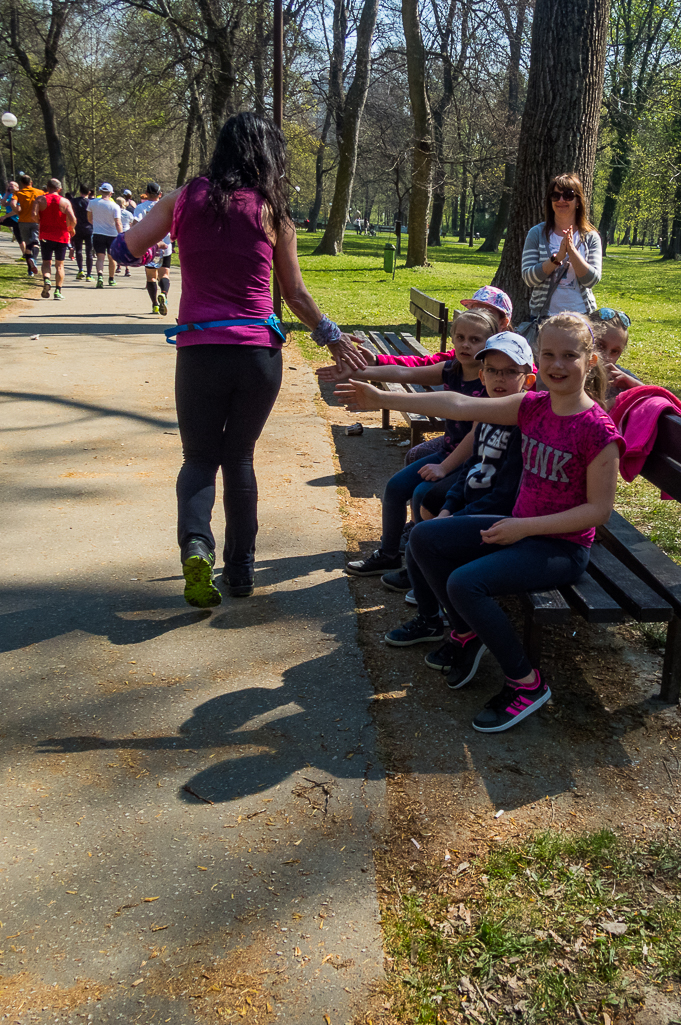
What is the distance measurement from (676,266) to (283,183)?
3737 cm

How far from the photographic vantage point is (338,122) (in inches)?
1220

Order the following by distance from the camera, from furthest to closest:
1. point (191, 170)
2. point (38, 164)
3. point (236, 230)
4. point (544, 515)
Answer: point (38, 164) → point (191, 170) → point (236, 230) → point (544, 515)

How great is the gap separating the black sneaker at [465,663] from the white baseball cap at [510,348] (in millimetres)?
1090

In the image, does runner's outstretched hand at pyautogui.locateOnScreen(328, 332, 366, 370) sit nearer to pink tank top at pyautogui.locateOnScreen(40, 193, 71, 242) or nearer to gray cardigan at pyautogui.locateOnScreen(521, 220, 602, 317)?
gray cardigan at pyautogui.locateOnScreen(521, 220, 602, 317)

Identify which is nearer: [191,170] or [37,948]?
[37,948]

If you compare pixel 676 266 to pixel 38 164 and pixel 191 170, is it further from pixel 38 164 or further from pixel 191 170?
pixel 38 164

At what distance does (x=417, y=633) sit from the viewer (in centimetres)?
355

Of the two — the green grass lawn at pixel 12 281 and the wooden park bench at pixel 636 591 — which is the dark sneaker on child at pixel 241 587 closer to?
the wooden park bench at pixel 636 591

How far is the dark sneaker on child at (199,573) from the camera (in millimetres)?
3506

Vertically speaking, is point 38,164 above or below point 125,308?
above

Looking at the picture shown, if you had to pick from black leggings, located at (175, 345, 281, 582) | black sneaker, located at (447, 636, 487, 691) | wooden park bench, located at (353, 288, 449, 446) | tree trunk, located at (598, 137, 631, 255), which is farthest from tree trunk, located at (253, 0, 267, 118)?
tree trunk, located at (598, 137, 631, 255)

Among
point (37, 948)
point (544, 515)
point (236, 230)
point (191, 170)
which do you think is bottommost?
point (37, 948)

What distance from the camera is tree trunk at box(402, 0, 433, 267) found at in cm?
2036

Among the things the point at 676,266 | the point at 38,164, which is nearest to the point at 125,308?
the point at 676,266
